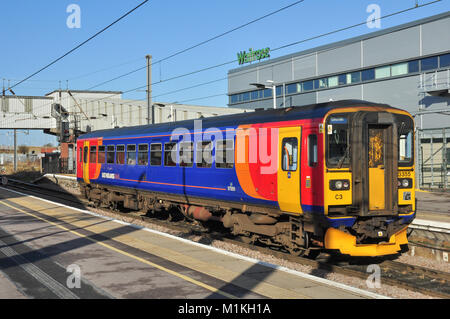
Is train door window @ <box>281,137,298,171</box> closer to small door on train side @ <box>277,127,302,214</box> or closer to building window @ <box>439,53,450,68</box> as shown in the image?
small door on train side @ <box>277,127,302,214</box>

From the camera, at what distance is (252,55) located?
48.1 m

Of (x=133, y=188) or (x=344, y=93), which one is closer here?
(x=133, y=188)

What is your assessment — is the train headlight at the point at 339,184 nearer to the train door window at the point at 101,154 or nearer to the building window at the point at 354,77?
the train door window at the point at 101,154

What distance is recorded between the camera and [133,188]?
17.8 meters

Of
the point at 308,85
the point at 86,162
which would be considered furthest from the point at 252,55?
the point at 86,162

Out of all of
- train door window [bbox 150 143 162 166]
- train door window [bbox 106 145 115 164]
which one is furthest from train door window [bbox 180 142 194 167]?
train door window [bbox 106 145 115 164]

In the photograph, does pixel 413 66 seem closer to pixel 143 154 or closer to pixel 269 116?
pixel 143 154

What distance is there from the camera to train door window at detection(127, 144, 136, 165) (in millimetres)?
17562

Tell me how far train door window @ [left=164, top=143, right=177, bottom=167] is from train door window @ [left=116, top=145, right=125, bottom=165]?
12.0 ft

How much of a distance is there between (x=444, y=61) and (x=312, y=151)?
24751 mm

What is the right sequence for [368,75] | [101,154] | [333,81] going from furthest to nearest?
[333,81] < [368,75] < [101,154]

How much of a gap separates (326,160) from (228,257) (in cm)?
291
